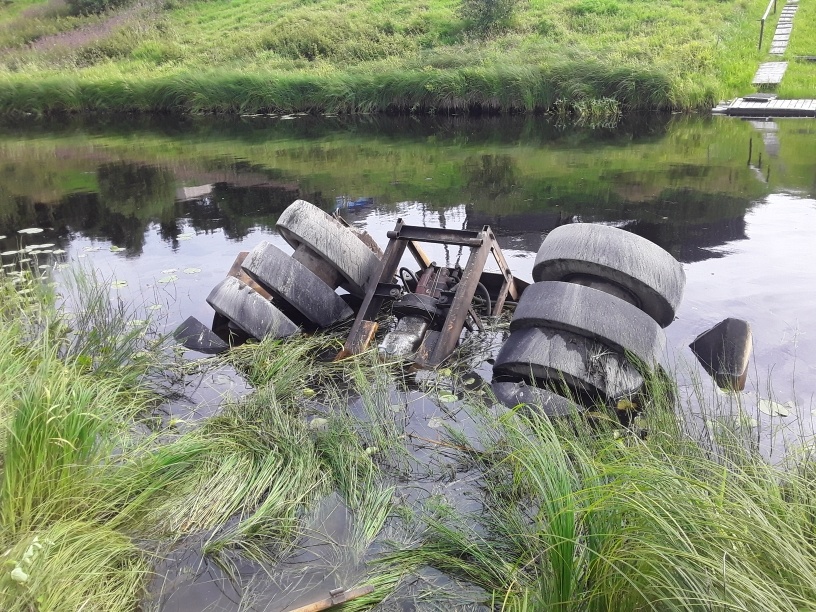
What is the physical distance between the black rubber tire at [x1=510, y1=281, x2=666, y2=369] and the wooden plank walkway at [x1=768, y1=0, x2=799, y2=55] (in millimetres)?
20354

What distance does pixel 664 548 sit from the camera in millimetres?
1958

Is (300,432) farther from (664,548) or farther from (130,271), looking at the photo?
(130,271)

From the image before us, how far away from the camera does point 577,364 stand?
13.3 ft

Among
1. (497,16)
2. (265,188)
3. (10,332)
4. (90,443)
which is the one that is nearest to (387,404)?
(90,443)

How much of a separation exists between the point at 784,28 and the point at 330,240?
2257 centimetres

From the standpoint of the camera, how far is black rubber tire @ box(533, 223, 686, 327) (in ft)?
14.2

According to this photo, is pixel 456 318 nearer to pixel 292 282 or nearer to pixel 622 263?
pixel 622 263

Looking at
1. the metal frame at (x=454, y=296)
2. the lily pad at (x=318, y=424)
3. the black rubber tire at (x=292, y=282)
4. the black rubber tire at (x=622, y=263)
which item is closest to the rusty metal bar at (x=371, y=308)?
the metal frame at (x=454, y=296)

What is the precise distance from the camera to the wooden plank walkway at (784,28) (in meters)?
20.8

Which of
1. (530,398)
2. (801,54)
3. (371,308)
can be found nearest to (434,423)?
(530,398)

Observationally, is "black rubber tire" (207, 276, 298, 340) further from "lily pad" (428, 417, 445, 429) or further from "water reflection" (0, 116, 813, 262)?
"water reflection" (0, 116, 813, 262)

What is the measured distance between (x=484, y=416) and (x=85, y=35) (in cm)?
3048

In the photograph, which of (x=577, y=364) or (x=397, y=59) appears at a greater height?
(x=397, y=59)

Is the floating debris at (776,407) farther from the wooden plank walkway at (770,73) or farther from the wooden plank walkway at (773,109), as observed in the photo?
the wooden plank walkway at (770,73)
